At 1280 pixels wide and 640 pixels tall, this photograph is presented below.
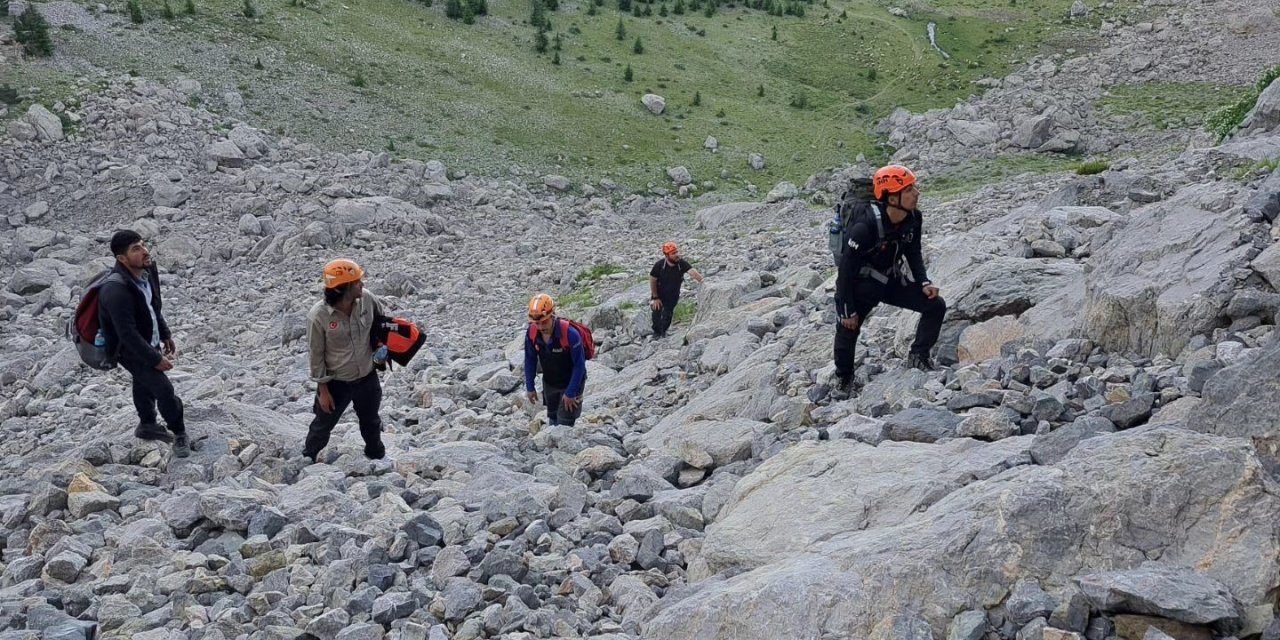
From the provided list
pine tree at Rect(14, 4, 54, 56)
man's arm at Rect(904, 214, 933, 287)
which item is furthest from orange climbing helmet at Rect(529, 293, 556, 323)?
pine tree at Rect(14, 4, 54, 56)

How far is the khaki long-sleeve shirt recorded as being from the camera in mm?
10031

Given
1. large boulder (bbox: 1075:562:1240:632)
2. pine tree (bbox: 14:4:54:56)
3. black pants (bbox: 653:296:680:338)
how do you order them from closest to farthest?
large boulder (bbox: 1075:562:1240:632) → black pants (bbox: 653:296:680:338) → pine tree (bbox: 14:4:54:56)

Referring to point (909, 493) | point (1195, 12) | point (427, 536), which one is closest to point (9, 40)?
point (427, 536)

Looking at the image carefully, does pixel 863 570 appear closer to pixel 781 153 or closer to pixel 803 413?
pixel 803 413

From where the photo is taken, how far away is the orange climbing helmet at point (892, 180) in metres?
10.0

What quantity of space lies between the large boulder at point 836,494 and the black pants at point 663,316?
1135cm

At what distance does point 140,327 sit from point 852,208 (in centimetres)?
773

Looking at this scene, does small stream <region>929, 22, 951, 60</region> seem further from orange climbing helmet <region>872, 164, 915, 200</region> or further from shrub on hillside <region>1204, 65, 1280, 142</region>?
orange climbing helmet <region>872, 164, 915, 200</region>

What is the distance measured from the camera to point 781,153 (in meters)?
49.8

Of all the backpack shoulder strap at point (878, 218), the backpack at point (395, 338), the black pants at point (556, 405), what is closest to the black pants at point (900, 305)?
the backpack shoulder strap at point (878, 218)

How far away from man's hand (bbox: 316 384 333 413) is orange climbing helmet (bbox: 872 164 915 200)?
19.8ft

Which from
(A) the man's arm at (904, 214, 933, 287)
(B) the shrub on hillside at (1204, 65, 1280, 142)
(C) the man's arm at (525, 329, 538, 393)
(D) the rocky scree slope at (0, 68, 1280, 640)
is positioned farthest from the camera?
(B) the shrub on hillside at (1204, 65, 1280, 142)

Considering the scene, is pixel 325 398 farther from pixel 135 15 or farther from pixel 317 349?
pixel 135 15

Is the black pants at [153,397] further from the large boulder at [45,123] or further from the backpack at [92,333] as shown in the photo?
the large boulder at [45,123]
